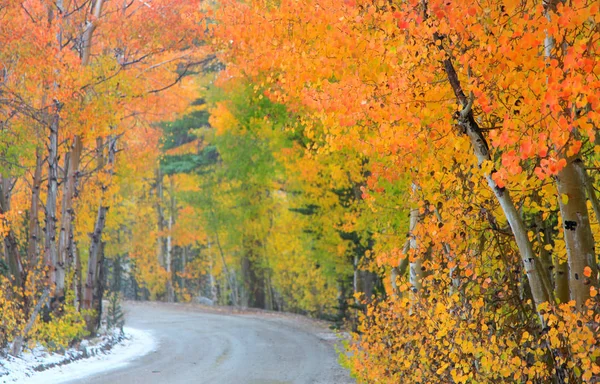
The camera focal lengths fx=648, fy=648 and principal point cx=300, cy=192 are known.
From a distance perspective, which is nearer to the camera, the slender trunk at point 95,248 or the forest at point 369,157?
the forest at point 369,157

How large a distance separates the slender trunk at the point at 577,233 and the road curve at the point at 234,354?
295 inches

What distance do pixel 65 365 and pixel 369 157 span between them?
786 centimetres

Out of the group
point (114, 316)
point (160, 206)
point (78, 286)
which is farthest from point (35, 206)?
point (160, 206)

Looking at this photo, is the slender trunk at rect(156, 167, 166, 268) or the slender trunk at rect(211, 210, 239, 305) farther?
the slender trunk at rect(156, 167, 166, 268)

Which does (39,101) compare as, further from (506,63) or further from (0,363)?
(506,63)

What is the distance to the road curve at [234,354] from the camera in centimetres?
1238

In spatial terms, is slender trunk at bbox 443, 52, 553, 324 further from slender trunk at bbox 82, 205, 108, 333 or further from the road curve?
slender trunk at bbox 82, 205, 108, 333

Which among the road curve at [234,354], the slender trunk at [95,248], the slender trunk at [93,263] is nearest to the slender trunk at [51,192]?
the slender trunk at [95,248]

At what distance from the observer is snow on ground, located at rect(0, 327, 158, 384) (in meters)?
11.7

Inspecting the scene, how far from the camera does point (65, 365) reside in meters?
13.5

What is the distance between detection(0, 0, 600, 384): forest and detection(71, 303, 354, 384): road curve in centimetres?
148

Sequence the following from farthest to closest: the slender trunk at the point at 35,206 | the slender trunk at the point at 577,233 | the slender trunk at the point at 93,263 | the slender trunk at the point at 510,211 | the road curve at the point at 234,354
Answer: the slender trunk at the point at 93,263 < the slender trunk at the point at 35,206 < the road curve at the point at 234,354 < the slender trunk at the point at 510,211 < the slender trunk at the point at 577,233

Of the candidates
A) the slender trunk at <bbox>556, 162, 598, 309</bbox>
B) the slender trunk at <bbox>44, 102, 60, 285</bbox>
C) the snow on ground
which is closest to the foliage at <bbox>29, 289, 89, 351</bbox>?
the snow on ground

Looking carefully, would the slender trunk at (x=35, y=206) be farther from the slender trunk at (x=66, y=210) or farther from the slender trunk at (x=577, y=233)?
the slender trunk at (x=577, y=233)
